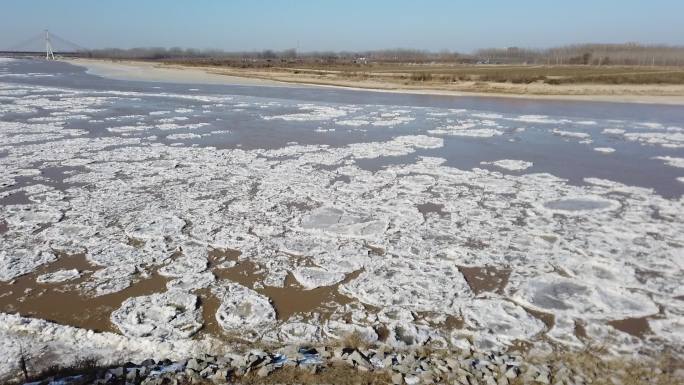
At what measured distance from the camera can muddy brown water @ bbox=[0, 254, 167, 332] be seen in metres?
4.19

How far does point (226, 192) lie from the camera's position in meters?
7.94

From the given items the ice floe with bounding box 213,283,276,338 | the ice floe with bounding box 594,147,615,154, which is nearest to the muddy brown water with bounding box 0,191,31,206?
the ice floe with bounding box 213,283,276,338

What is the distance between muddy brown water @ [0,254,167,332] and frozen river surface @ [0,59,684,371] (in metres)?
0.02

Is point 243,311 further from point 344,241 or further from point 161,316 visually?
point 344,241

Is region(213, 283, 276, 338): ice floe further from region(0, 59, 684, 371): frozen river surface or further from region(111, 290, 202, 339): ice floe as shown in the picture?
region(111, 290, 202, 339): ice floe

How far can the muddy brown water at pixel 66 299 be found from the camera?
13.8 ft

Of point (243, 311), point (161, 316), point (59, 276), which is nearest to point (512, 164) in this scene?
point (243, 311)

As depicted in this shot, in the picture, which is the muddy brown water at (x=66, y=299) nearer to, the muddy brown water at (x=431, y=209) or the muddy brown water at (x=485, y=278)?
the muddy brown water at (x=485, y=278)

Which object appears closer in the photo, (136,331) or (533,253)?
(136,331)

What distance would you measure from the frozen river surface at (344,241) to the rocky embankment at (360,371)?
0.33 m

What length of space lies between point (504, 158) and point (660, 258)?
18.4 ft

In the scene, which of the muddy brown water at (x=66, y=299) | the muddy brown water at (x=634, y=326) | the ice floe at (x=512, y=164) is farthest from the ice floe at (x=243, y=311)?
the ice floe at (x=512, y=164)

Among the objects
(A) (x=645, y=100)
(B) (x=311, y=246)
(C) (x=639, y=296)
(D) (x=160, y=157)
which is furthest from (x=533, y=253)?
(A) (x=645, y=100)

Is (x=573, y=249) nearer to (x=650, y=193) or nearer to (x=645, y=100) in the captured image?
(x=650, y=193)
